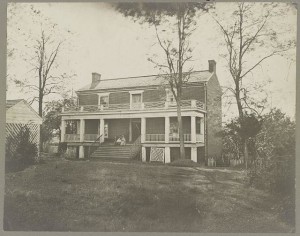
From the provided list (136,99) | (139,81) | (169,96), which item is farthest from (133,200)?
(139,81)

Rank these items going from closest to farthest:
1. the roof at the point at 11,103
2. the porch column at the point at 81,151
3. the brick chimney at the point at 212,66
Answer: the brick chimney at the point at 212,66 → the roof at the point at 11,103 → the porch column at the point at 81,151

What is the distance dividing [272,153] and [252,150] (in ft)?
0.91

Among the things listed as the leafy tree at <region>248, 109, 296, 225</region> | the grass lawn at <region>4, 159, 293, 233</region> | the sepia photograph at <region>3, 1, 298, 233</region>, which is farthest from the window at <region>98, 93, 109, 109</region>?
the leafy tree at <region>248, 109, 296, 225</region>

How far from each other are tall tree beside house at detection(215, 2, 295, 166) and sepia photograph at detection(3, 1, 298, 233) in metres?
0.01

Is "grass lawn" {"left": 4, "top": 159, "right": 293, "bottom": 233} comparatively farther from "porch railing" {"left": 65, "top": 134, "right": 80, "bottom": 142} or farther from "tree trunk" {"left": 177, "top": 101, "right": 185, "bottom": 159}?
"porch railing" {"left": 65, "top": 134, "right": 80, "bottom": 142}

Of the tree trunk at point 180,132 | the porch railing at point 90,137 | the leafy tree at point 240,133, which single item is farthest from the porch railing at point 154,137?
the leafy tree at point 240,133

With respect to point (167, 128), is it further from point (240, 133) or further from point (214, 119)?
point (240, 133)

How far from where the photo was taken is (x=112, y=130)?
20.0 feet

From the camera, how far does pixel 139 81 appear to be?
5973mm

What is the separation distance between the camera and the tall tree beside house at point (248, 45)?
5.84 meters

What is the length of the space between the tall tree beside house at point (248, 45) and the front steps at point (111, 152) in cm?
170

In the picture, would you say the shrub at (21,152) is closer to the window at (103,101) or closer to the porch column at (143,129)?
the window at (103,101)

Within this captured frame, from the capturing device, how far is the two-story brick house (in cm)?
587

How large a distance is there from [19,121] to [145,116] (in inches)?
72.4
